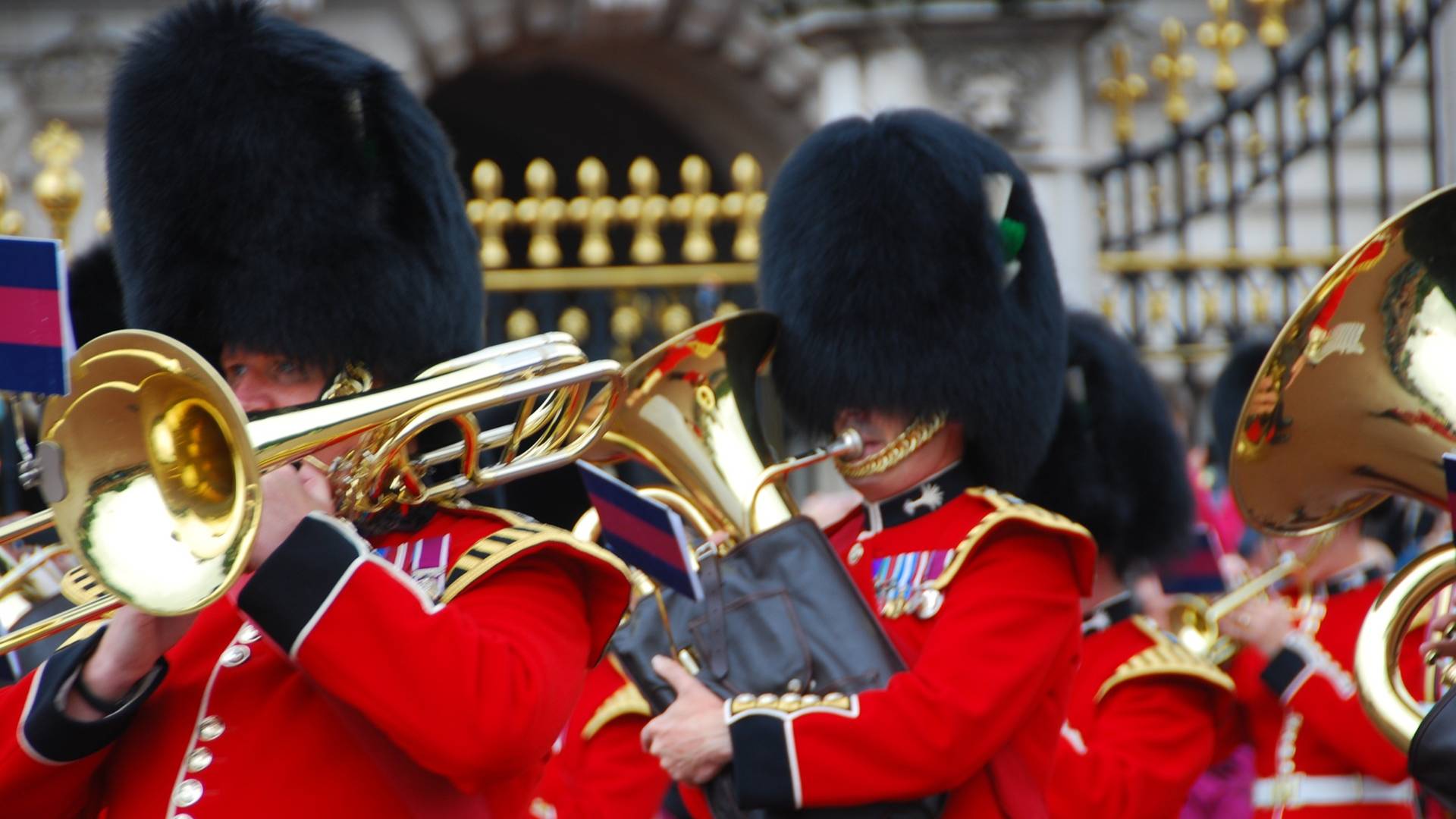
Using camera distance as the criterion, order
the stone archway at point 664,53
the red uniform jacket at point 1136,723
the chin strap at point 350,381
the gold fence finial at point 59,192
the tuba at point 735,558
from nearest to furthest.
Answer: the chin strap at point 350,381
the tuba at point 735,558
the red uniform jacket at point 1136,723
the gold fence finial at point 59,192
the stone archway at point 664,53

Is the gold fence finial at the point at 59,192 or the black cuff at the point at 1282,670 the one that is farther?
the gold fence finial at the point at 59,192

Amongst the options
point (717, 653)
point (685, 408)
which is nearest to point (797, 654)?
point (717, 653)

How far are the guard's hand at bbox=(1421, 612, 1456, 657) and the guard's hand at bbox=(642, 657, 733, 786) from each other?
2.98 feet

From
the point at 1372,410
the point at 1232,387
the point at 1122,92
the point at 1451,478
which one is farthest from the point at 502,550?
the point at 1122,92

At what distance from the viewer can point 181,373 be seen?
2.18 m

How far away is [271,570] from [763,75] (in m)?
7.58

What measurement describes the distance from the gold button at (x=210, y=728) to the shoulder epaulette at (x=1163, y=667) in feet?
6.45

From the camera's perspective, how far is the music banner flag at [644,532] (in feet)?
8.60

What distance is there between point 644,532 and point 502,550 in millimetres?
330

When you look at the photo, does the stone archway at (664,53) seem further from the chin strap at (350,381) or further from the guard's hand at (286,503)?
the guard's hand at (286,503)

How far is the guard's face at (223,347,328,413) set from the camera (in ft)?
8.34

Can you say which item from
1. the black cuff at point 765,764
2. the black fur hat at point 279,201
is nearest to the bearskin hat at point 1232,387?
the black cuff at point 765,764

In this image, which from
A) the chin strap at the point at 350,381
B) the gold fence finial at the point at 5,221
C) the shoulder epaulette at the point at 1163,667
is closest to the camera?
the chin strap at the point at 350,381

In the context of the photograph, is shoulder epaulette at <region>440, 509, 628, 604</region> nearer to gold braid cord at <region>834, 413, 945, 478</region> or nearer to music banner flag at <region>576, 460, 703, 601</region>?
music banner flag at <region>576, 460, 703, 601</region>
